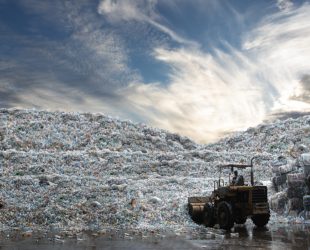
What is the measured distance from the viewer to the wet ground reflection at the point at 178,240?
11.9 m

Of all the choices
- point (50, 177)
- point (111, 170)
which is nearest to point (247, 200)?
point (50, 177)

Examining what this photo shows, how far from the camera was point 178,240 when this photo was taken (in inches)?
524

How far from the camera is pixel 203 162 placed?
33.1 metres

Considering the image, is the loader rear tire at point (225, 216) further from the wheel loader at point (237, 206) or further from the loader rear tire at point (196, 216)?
the loader rear tire at point (196, 216)

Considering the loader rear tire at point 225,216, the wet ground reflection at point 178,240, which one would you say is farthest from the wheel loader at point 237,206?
the wet ground reflection at point 178,240

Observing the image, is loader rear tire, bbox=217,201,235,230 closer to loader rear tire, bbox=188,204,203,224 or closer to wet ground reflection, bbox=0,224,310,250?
wet ground reflection, bbox=0,224,310,250

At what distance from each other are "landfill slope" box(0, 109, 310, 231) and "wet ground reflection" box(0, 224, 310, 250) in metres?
2.77

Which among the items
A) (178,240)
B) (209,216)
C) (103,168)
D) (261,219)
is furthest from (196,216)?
(103,168)

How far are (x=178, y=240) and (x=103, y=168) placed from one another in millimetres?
17273

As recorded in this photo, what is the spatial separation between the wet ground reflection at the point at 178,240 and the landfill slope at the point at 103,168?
2772mm

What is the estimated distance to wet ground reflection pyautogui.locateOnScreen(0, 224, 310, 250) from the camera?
11.9m

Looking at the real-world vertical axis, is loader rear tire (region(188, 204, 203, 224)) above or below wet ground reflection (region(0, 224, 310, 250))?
above

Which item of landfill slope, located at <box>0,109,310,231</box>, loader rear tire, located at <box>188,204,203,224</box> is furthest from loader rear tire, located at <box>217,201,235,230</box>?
landfill slope, located at <box>0,109,310,231</box>

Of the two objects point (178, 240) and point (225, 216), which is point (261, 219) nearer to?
point (225, 216)
